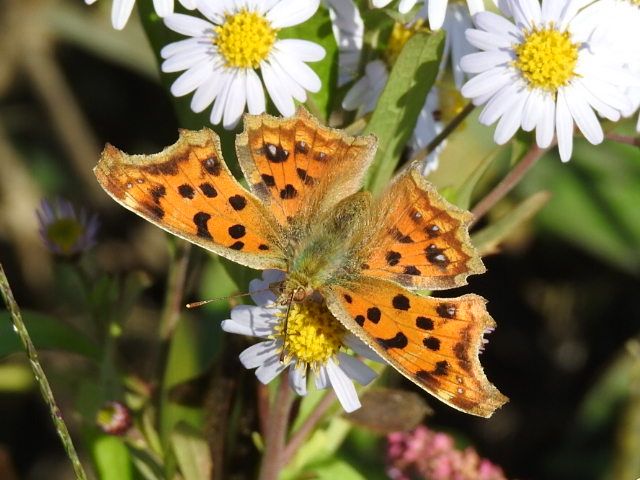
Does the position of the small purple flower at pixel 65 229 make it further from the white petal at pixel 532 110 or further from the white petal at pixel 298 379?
the white petal at pixel 532 110

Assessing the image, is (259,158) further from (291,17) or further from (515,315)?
(515,315)

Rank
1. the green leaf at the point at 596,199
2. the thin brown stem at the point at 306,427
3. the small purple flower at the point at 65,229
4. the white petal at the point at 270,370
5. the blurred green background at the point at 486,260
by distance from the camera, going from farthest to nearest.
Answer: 1. the green leaf at the point at 596,199
2. the blurred green background at the point at 486,260
3. the small purple flower at the point at 65,229
4. the thin brown stem at the point at 306,427
5. the white petal at the point at 270,370

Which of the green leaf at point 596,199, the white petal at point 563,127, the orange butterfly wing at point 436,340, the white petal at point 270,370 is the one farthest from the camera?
the green leaf at point 596,199

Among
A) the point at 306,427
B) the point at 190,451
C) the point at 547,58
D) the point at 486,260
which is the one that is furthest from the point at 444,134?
the point at 486,260

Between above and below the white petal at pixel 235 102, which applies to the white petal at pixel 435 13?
above

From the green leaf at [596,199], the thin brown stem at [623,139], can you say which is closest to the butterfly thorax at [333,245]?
the thin brown stem at [623,139]

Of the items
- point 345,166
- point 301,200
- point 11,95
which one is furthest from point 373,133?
point 11,95

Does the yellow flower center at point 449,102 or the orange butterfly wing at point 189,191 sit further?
the yellow flower center at point 449,102
